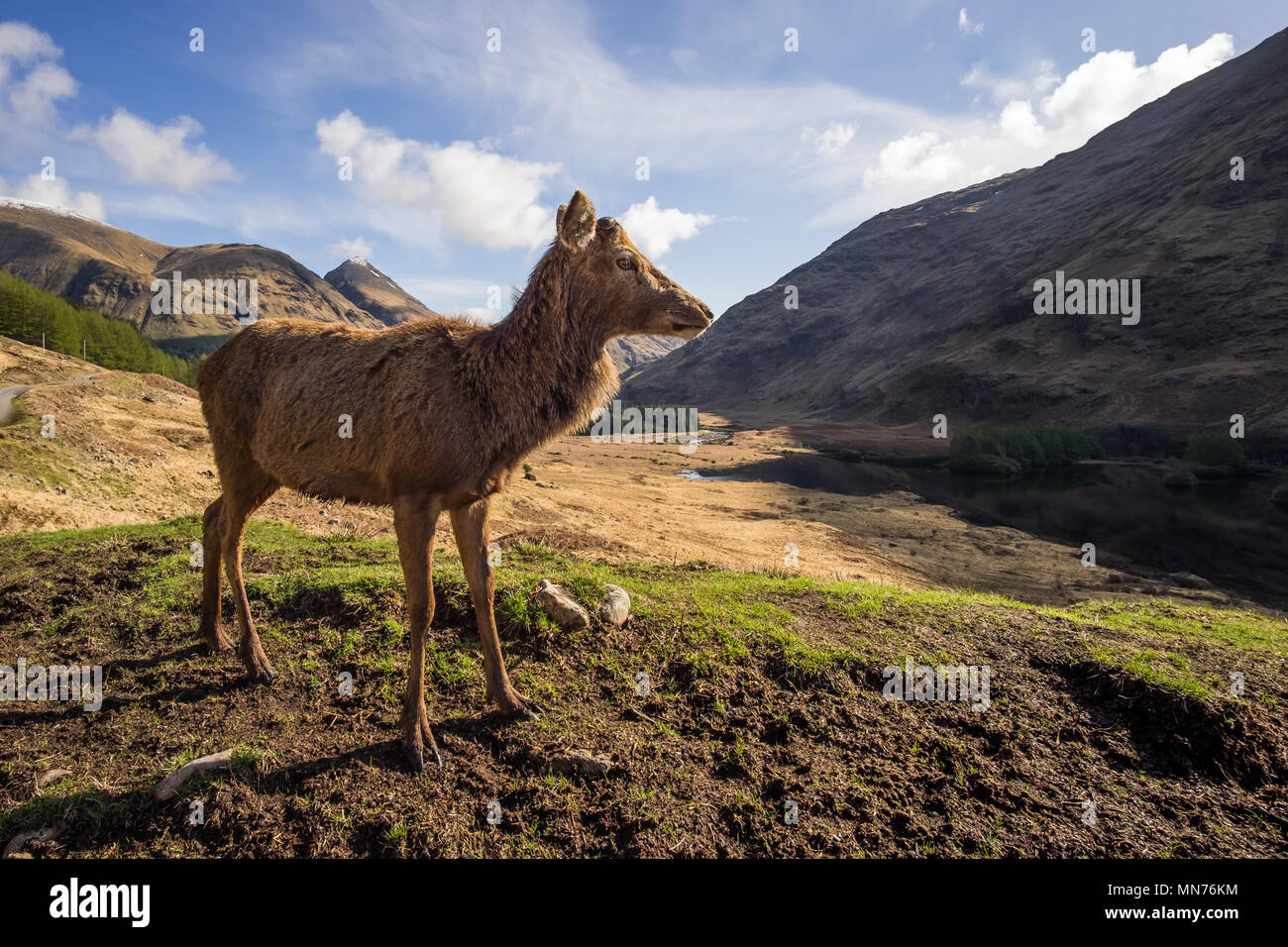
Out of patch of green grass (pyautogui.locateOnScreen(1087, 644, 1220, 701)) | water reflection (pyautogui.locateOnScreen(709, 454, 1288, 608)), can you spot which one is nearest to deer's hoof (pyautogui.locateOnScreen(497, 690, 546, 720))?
patch of green grass (pyautogui.locateOnScreen(1087, 644, 1220, 701))

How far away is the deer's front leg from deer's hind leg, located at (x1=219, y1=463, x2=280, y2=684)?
84.7 inches

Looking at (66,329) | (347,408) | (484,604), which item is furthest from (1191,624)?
(66,329)

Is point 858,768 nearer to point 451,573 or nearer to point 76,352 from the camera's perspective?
point 451,573

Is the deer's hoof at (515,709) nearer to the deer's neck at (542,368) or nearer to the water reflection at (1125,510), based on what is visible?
the deer's neck at (542,368)

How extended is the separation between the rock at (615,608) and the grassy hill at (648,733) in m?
0.17

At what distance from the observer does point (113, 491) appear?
1634 centimetres

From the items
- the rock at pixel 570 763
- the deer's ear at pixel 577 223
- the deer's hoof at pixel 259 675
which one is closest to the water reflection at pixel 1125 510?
the rock at pixel 570 763

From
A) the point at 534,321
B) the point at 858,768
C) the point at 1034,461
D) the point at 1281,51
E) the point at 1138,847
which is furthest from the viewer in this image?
the point at 1281,51

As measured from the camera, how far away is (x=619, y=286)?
15.3 ft

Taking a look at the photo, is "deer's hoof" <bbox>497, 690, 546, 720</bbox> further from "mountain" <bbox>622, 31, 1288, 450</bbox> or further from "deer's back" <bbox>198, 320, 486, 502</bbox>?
"mountain" <bbox>622, 31, 1288, 450</bbox>

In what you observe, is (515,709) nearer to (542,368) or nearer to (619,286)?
(542,368)

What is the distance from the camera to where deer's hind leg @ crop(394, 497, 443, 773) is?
167 inches
